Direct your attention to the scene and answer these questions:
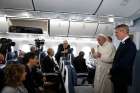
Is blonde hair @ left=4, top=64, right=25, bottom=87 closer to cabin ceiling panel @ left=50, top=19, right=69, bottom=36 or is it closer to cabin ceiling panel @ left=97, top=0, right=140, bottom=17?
cabin ceiling panel @ left=97, top=0, right=140, bottom=17

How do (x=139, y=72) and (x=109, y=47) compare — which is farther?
(x=139, y=72)

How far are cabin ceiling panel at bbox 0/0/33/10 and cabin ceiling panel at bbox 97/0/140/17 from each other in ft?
4.68

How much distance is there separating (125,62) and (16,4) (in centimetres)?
242

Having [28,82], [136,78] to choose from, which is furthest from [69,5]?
[136,78]

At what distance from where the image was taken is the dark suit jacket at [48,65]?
6387 millimetres

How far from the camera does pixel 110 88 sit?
4.34 m

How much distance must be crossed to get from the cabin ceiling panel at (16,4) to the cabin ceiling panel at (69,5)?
153mm

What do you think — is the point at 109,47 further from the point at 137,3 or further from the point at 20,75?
the point at 20,75

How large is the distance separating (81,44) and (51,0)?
16.2 feet

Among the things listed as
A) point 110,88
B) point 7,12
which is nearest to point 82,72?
point 110,88

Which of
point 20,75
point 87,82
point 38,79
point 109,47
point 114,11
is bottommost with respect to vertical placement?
point 87,82

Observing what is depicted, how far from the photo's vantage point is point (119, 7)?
4.45 metres

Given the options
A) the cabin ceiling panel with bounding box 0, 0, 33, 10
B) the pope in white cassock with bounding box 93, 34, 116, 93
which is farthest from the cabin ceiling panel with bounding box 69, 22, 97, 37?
the pope in white cassock with bounding box 93, 34, 116, 93

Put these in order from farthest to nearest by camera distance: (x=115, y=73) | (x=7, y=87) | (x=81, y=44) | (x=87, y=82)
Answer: (x=81, y=44) < (x=87, y=82) < (x=115, y=73) < (x=7, y=87)
